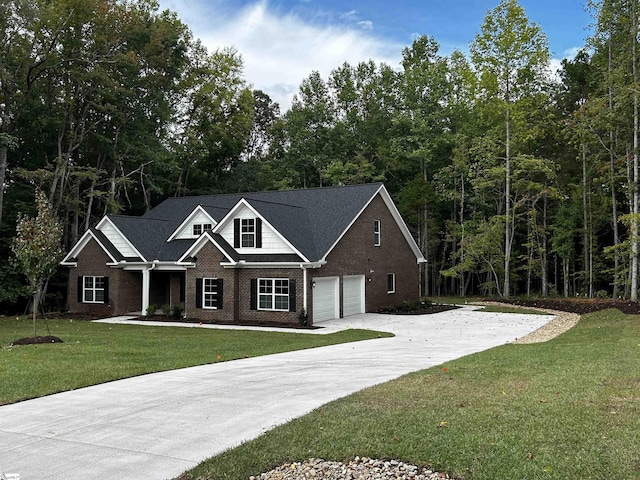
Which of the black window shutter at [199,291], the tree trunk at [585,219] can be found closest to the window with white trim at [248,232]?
the black window shutter at [199,291]

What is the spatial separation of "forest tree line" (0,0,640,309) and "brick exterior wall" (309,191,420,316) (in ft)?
20.2

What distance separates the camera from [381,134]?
139 ft

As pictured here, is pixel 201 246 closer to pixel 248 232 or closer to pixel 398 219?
pixel 248 232

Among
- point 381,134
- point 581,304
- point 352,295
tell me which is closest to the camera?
point 352,295

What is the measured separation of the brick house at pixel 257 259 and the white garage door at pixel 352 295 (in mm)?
46

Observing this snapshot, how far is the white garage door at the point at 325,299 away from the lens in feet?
72.3

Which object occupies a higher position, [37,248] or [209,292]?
[37,248]

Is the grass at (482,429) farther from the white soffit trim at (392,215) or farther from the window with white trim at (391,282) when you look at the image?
the window with white trim at (391,282)

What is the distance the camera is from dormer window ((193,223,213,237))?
25.9 m

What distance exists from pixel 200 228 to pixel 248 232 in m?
4.67

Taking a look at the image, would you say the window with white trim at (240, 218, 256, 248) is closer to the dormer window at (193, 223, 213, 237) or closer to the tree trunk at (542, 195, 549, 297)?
the dormer window at (193, 223, 213, 237)

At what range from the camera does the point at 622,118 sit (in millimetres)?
24422

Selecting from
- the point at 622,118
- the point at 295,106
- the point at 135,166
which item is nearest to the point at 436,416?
the point at 622,118

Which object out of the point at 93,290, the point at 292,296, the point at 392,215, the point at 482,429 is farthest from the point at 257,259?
the point at 482,429
